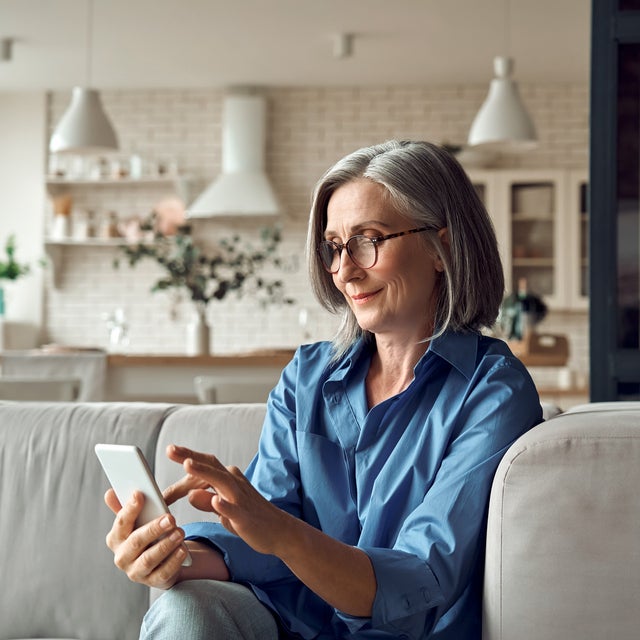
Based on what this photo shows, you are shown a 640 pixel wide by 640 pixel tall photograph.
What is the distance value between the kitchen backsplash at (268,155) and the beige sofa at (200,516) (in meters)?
5.58

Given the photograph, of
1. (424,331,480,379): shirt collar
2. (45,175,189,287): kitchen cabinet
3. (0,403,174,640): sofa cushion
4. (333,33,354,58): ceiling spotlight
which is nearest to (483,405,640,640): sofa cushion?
(424,331,480,379): shirt collar

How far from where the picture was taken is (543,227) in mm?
7527

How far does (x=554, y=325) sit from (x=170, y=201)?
3.03 meters

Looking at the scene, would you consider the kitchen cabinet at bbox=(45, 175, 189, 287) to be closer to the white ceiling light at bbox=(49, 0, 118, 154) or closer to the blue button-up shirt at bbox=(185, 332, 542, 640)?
the white ceiling light at bbox=(49, 0, 118, 154)

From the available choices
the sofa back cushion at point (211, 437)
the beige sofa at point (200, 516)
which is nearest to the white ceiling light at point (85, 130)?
the beige sofa at point (200, 516)

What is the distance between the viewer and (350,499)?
1674 mm

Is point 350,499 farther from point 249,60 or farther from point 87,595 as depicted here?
point 249,60

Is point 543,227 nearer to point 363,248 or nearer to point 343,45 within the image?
point 343,45

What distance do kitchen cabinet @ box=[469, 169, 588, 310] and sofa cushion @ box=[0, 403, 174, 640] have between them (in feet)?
18.3

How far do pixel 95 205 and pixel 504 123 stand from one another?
148 inches

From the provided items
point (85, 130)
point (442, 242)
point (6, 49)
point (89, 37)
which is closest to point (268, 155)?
point (89, 37)

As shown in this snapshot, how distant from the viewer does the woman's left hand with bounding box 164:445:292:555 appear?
51.6 inches

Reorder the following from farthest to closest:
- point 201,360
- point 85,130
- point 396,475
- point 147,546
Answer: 1. point 85,130
2. point 201,360
3. point 396,475
4. point 147,546

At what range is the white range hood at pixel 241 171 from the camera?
7.66 m
